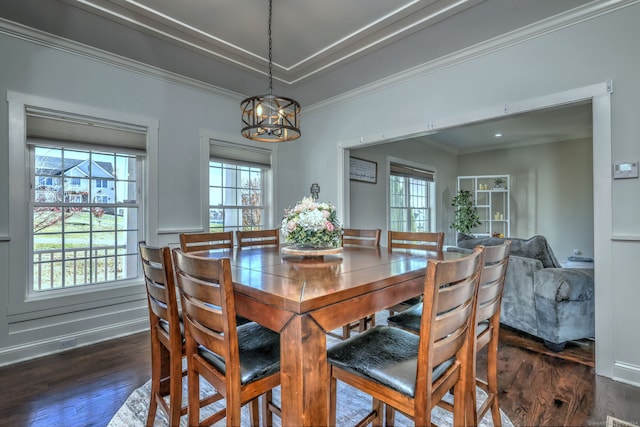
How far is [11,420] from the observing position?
5.81 ft

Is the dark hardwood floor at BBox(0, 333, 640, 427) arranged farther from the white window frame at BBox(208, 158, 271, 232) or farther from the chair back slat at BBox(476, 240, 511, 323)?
the white window frame at BBox(208, 158, 271, 232)

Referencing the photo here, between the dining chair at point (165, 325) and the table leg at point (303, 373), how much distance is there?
1.99ft

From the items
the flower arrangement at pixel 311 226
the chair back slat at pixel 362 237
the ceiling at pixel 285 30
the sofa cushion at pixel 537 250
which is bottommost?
the sofa cushion at pixel 537 250

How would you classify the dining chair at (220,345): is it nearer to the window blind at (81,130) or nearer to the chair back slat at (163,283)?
the chair back slat at (163,283)

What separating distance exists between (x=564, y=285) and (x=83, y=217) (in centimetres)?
439

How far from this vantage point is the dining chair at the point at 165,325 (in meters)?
1.37

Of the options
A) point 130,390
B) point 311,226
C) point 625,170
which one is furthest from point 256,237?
point 625,170

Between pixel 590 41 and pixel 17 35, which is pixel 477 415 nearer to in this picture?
pixel 590 41

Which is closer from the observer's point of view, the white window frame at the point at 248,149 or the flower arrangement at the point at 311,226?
the flower arrangement at the point at 311,226

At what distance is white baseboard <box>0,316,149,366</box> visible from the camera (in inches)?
97.6

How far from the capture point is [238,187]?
13.8 feet

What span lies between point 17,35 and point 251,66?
192cm

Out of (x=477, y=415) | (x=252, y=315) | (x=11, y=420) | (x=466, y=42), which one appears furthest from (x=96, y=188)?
(x=466, y=42)

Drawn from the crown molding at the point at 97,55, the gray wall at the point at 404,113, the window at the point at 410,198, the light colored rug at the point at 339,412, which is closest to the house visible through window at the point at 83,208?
the gray wall at the point at 404,113
